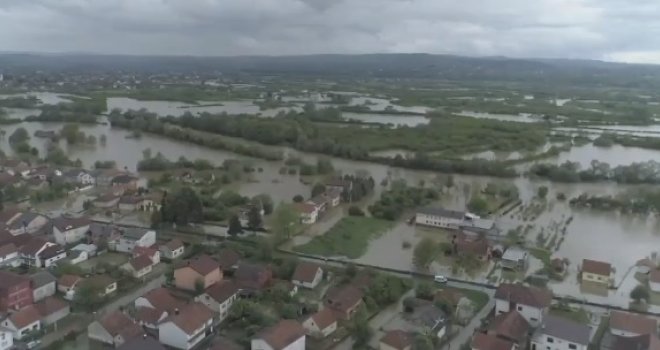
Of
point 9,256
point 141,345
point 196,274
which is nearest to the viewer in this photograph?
point 141,345

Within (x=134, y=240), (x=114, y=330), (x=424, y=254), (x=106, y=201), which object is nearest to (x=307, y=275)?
(x=424, y=254)

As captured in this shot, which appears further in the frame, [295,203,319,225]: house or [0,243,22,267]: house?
[295,203,319,225]: house

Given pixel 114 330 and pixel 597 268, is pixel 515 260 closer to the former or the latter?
pixel 597 268

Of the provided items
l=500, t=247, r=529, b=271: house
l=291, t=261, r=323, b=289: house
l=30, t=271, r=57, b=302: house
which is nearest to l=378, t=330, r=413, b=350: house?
l=291, t=261, r=323, b=289: house

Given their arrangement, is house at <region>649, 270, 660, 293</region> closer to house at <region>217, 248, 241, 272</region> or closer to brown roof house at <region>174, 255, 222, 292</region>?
house at <region>217, 248, 241, 272</region>

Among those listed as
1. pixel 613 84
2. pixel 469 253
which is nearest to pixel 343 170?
pixel 469 253

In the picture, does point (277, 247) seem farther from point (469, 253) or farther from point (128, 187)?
point (128, 187)
